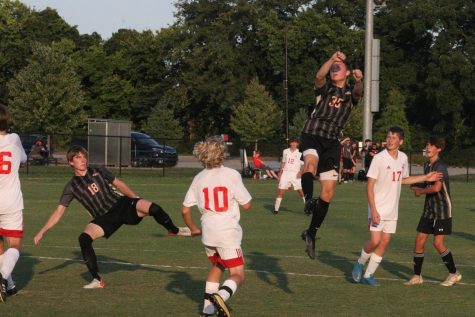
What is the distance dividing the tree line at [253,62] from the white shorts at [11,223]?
224ft

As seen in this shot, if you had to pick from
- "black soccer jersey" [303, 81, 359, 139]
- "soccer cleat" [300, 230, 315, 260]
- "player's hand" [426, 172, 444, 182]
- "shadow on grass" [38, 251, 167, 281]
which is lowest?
"shadow on grass" [38, 251, 167, 281]

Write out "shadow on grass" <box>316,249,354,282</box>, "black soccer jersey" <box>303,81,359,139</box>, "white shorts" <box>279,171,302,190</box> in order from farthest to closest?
"white shorts" <box>279,171,302,190</box> → "shadow on grass" <box>316,249,354,282</box> → "black soccer jersey" <box>303,81,359,139</box>

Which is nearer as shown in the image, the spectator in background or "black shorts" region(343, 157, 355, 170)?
"black shorts" region(343, 157, 355, 170)

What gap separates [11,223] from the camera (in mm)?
10742

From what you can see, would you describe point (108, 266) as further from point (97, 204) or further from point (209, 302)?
point (209, 302)

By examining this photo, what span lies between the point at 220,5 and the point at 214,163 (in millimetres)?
85576

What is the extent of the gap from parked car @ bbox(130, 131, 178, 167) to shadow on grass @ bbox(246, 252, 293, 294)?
98.6 feet

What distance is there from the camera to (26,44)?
92.2 m

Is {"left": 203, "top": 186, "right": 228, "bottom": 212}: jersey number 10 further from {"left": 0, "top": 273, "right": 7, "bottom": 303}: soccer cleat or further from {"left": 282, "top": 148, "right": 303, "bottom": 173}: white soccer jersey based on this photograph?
{"left": 282, "top": 148, "right": 303, "bottom": 173}: white soccer jersey

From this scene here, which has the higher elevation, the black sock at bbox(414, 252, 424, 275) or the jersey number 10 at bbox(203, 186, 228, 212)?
the jersey number 10 at bbox(203, 186, 228, 212)

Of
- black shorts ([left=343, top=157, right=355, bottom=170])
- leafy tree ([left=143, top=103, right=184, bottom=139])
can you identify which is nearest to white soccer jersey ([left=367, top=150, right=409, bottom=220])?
black shorts ([left=343, top=157, right=355, bottom=170])

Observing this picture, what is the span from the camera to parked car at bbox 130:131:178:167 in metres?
45.5

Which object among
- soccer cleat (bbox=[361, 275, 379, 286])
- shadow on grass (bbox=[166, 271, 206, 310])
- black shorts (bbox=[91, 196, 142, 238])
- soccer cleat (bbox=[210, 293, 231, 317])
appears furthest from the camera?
soccer cleat (bbox=[361, 275, 379, 286])

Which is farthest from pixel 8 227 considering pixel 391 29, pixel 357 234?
pixel 391 29
